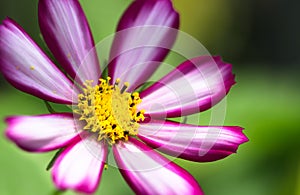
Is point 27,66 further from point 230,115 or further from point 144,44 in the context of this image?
point 230,115

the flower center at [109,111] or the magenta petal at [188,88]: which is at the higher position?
the magenta petal at [188,88]

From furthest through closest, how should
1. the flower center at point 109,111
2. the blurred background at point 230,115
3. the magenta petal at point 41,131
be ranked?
the blurred background at point 230,115
the flower center at point 109,111
the magenta petal at point 41,131

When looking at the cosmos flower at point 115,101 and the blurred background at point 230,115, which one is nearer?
the cosmos flower at point 115,101

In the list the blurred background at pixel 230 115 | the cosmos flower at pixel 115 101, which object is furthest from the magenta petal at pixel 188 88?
the blurred background at pixel 230 115

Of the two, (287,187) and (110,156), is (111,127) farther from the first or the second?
(287,187)

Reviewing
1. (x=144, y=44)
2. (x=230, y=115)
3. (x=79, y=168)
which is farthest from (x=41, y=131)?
(x=230, y=115)

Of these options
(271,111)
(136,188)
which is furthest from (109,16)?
(136,188)

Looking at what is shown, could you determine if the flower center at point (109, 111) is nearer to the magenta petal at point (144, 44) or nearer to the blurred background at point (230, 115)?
the magenta petal at point (144, 44)
